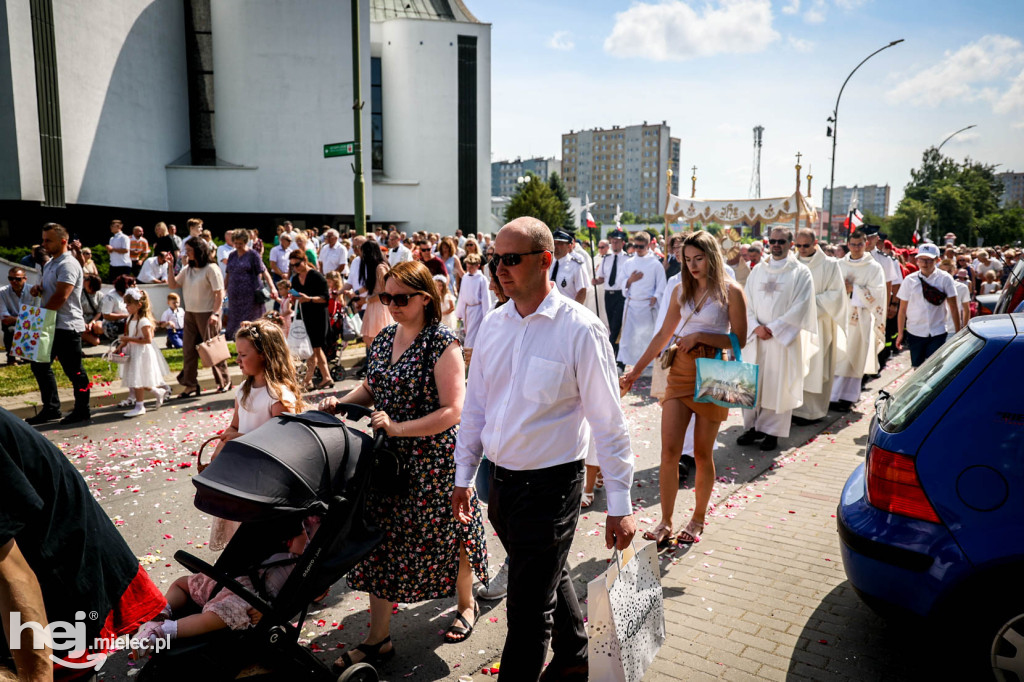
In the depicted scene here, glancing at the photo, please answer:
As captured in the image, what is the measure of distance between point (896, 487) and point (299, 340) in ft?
26.8

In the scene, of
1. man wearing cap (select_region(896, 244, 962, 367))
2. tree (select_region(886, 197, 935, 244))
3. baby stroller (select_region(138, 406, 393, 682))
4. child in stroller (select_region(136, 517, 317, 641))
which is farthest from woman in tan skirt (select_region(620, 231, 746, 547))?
tree (select_region(886, 197, 935, 244))

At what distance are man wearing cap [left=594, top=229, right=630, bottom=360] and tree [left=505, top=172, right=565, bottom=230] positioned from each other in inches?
1548

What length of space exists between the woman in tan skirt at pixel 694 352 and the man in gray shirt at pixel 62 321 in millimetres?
6340

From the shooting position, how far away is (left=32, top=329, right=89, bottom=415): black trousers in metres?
8.07

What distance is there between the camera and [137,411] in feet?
28.7

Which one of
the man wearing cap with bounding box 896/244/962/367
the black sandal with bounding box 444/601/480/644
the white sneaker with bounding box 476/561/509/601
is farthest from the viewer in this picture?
the man wearing cap with bounding box 896/244/962/367

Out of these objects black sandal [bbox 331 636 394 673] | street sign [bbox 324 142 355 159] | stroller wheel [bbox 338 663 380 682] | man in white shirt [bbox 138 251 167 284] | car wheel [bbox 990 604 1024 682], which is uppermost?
street sign [bbox 324 142 355 159]

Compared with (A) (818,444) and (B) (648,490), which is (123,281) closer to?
(B) (648,490)

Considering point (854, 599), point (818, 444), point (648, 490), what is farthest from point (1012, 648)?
point (818, 444)

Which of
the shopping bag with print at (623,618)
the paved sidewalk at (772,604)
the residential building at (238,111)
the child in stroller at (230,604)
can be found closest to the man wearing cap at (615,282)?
the paved sidewalk at (772,604)

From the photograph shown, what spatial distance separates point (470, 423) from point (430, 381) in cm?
38

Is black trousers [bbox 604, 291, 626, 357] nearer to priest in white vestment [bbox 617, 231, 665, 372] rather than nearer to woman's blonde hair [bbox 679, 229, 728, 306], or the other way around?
priest in white vestment [bbox 617, 231, 665, 372]

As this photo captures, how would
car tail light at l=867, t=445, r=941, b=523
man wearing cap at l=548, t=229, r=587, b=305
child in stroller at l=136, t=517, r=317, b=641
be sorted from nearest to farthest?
1. child in stroller at l=136, t=517, r=317, b=641
2. car tail light at l=867, t=445, r=941, b=523
3. man wearing cap at l=548, t=229, r=587, b=305

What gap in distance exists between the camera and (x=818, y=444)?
7.75 metres
